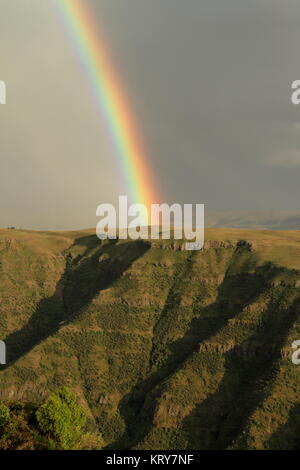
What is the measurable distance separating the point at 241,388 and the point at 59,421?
251 ft

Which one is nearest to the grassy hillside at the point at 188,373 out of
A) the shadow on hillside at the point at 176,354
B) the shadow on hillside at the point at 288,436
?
the shadow on hillside at the point at 288,436

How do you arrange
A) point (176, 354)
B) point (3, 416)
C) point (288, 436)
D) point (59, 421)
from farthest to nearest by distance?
point (176, 354) → point (288, 436) → point (59, 421) → point (3, 416)

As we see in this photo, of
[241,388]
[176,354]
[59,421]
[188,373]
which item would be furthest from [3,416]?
[176,354]

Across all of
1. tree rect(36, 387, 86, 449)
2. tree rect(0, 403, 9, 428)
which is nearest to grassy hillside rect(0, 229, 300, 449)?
tree rect(36, 387, 86, 449)

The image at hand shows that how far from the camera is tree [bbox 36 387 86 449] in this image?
326ft

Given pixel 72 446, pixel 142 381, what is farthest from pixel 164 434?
pixel 72 446

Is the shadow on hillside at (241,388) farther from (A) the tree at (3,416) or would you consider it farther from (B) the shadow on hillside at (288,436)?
(A) the tree at (3,416)

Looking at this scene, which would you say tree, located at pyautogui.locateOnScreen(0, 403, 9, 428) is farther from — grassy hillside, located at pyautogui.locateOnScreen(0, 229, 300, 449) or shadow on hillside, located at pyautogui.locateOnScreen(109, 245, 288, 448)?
shadow on hillside, located at pyautogui.locateOnScreen(109, 245, 288, 448)

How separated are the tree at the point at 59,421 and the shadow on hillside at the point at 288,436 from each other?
5842cm

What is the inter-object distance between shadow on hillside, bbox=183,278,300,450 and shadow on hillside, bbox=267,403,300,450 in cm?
877

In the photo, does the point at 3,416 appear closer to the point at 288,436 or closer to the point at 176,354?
the point at 288,436

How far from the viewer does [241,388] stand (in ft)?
508

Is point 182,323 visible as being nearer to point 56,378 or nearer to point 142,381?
point 142,381

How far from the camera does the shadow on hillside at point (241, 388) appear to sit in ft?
460
